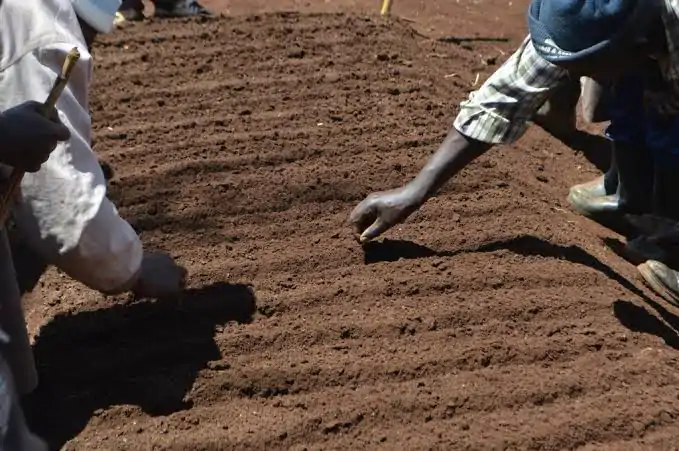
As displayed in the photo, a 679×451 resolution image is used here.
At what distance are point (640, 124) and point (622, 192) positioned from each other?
1.12 feet

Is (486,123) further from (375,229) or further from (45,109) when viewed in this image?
(45,109)

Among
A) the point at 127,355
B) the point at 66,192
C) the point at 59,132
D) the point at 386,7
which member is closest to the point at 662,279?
the point at 127,355

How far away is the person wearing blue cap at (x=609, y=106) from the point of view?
2465mm

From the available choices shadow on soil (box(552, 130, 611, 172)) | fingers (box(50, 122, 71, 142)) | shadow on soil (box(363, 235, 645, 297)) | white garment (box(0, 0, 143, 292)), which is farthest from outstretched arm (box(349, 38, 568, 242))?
shadow on soil (box(552, 130, 611, 172))

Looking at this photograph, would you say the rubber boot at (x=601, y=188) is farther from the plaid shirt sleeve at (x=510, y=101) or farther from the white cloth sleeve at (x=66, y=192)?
the white cloth sleeve at (x=66, y=192)

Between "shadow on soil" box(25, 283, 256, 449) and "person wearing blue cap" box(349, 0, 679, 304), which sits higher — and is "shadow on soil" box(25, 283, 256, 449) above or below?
below

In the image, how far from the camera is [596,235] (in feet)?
12.3

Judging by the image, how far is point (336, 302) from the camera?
3.02 m

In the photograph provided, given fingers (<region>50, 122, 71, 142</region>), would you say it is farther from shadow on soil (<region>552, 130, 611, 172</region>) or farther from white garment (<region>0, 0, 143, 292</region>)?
shadow on soil (<region>552, 130, 611, 172</region>)

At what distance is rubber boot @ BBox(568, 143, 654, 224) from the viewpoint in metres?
3.69

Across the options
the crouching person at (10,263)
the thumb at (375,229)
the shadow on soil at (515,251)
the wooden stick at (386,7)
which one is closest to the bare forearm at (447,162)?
the thumb at (375,229)

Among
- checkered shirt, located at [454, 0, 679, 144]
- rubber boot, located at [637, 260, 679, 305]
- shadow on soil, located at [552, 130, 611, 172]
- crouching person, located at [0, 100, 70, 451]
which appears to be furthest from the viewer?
shadow on soil, located at [552, 130, 611, 172]

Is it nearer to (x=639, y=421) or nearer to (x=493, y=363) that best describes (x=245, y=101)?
(x=493, y=363)

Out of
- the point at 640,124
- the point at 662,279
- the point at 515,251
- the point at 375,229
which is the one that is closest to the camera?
the point at 375,229
